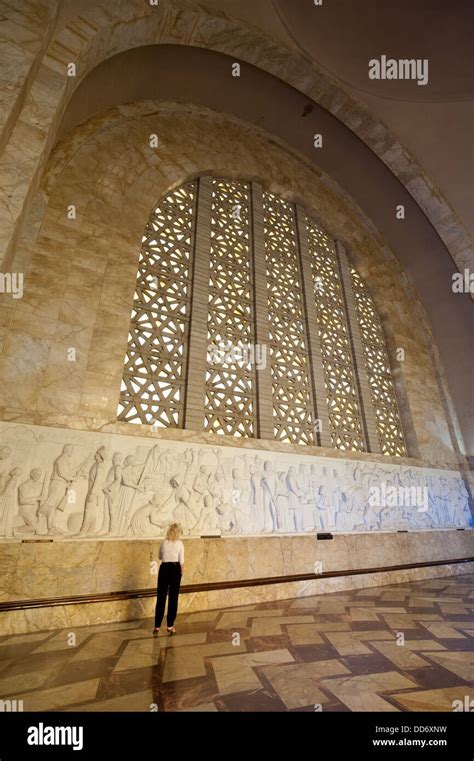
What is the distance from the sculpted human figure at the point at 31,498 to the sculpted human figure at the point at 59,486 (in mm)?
72

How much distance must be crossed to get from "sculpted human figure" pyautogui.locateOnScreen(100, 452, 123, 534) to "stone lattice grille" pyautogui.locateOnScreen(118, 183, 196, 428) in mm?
621

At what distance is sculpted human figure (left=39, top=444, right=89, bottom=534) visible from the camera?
347 cm

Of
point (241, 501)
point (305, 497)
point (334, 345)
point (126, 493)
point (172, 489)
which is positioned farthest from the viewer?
point (334, 345)

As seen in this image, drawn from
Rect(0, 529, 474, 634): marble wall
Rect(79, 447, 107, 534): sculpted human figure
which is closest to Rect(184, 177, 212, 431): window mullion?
Rect(79, 447, 107, 534): sculpted human figure

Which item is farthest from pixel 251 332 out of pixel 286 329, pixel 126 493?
pixel 126 493

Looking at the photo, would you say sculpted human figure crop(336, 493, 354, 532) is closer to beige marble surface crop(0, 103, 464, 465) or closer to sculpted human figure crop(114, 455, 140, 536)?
beige marble surface crop(0, 103, 464, 465)

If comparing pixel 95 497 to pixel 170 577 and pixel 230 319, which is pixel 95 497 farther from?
pixel 230 319

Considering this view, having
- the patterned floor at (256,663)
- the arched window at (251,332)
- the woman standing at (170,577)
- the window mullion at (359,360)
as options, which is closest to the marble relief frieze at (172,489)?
the arched window at (251,332)

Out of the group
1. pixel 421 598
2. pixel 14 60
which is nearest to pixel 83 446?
pixel 14 60

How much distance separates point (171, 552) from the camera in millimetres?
3146

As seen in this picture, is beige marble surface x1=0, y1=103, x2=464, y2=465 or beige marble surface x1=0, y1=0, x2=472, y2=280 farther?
beige marble surface x1=0, y1=103, x2=464, y2=465

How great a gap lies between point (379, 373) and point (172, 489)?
5.45m

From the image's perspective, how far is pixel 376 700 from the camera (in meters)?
1.86

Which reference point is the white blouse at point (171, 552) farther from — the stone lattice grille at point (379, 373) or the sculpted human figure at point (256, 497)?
the stone lattice grille at point (379, 373)
